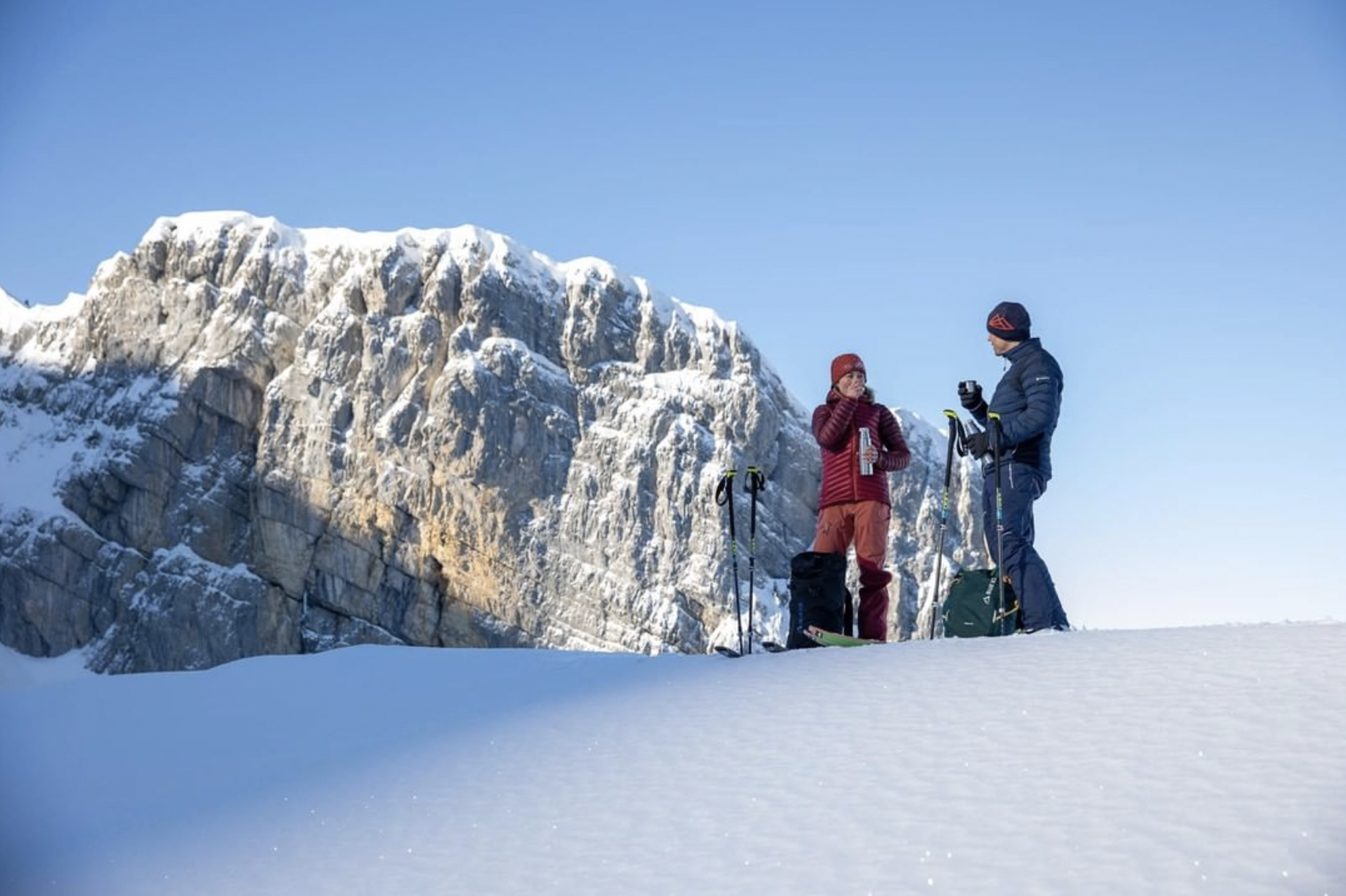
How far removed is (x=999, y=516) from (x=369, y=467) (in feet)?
366

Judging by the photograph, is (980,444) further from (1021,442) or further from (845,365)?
(845,365)

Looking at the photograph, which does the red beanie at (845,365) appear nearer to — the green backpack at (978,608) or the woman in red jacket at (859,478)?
the woman in red jacket at (859,478)

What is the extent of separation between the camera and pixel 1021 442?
810cm

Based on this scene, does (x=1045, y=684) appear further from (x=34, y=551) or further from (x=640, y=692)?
(x=34, y=551)

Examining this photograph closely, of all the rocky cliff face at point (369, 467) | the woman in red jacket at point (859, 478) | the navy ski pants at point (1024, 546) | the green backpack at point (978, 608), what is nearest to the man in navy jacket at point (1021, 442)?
the navy ski pants at point (1024, 546)

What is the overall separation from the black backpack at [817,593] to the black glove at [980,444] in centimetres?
119

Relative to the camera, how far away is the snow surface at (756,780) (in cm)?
371

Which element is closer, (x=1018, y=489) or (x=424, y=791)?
(x=424, y=791)

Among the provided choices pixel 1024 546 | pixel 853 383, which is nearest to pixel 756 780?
pixel 1024 546

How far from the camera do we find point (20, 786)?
645 cm

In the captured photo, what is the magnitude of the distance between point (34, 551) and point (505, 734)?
12653 cm

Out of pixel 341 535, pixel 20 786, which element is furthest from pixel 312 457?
pixel 20 786

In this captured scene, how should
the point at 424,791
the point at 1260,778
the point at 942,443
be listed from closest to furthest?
the point at 1260,778
the point at 424,791
the point at 942,443

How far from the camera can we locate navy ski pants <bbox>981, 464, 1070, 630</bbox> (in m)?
7.58
